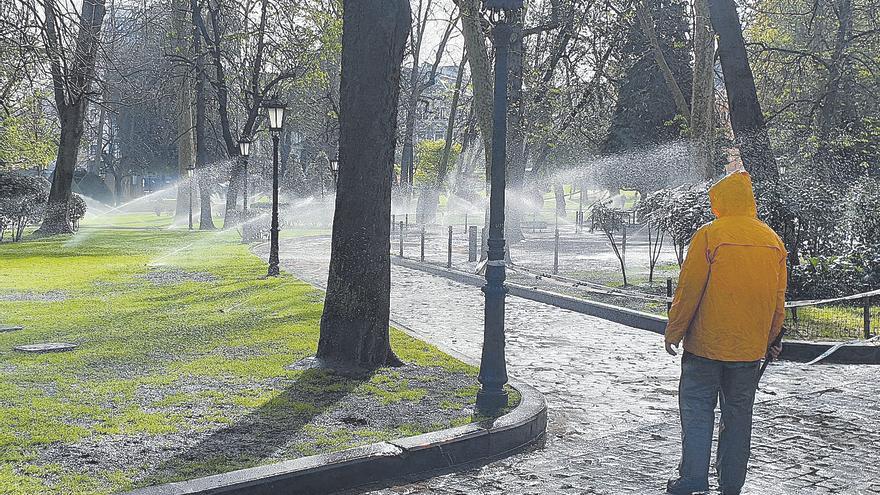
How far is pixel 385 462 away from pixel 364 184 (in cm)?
353

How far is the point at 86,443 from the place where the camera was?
641 cm

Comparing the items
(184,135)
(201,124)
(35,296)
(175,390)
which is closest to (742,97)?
(175,390)

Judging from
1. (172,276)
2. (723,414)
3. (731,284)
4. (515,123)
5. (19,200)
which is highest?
(515,123)

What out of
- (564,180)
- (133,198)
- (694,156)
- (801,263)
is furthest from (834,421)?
(133,198)

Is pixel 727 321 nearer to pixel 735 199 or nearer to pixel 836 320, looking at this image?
pixel 735 199

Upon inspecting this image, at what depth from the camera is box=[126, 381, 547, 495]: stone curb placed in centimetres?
557

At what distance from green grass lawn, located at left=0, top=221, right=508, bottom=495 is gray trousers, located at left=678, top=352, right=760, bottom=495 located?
2.00 meters

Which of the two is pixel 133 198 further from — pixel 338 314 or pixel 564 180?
pixel 338 314

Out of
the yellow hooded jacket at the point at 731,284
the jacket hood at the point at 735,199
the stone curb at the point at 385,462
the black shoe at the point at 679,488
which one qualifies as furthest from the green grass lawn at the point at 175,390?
the jacket hood at the point at 735,199

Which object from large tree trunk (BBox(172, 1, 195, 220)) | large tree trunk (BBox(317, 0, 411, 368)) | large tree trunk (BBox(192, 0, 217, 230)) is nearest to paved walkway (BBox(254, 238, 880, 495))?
large tree trunk (BBox(317, 0, 411, 368))

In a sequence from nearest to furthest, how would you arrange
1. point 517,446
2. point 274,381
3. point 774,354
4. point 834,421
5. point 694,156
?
1. point 774,354
2. point 517,446
3. point 834,421
4. point 274,381
5. point 694,156

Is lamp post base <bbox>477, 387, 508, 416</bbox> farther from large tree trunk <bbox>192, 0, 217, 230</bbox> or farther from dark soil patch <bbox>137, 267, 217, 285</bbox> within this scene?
large tree trunk <bbox>192, 0, 217, 230</bbox>

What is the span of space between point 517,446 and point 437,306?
9.00m

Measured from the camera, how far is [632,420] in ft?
25.4
